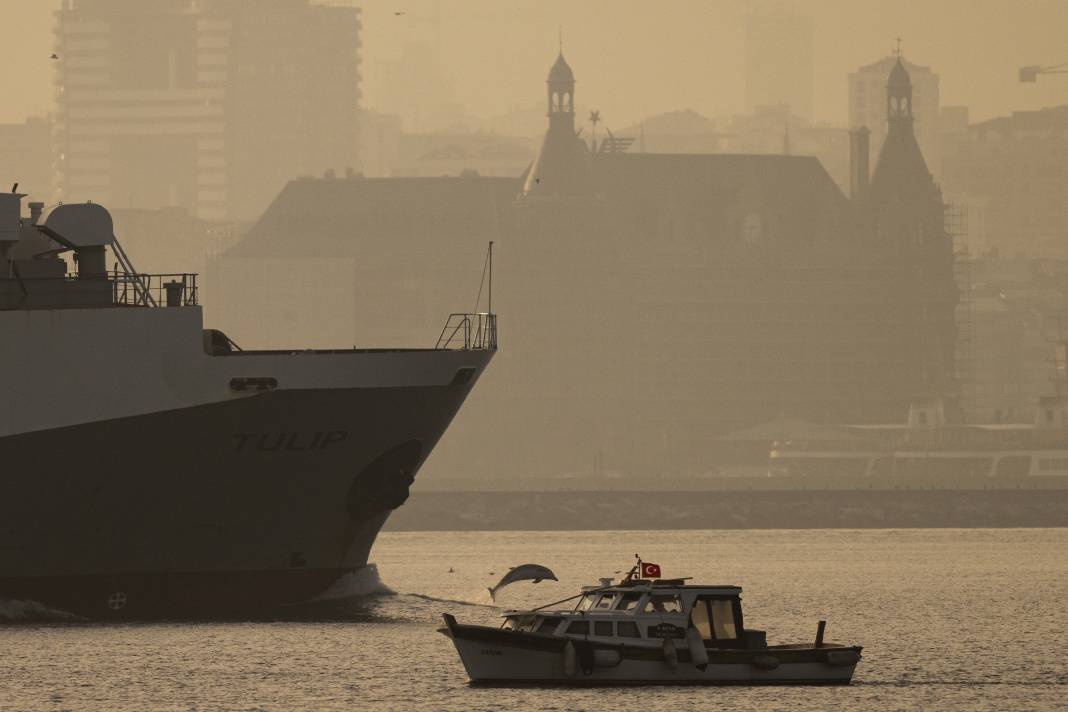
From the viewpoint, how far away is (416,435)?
79.8 metres

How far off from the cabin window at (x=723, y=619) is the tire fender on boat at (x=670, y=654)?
131cm

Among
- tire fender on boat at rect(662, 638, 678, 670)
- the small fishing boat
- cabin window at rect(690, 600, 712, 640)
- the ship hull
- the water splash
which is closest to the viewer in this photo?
tire fender on boat at rect(662, 638, 678, 670)

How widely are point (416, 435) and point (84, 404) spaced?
952 cm

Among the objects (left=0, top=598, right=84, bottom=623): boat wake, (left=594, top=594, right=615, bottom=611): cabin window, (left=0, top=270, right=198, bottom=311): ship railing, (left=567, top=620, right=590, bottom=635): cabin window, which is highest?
(left=0, top=270, right=198, bottom=311): ship railing

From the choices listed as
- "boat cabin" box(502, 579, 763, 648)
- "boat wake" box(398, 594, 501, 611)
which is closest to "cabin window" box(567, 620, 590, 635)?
"boat cabin" box(502, 579, 763, 648)

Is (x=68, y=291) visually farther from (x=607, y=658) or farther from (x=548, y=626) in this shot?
(x=607, y=658)

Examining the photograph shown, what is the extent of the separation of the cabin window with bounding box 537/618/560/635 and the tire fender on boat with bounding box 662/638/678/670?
2.48 m

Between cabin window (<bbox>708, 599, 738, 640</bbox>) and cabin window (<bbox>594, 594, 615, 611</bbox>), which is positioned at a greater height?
Answer: cabin window (<bbox>594, 594, 615, 611</bbox>)

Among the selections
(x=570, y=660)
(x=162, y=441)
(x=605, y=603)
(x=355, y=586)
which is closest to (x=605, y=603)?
(x=605, y=603)

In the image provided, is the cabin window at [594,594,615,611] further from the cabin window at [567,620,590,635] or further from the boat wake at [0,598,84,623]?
the boat wake at [0,598,84,623]

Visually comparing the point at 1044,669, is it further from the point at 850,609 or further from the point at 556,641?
the point at 850,609

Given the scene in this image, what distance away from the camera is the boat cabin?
65.6 metres

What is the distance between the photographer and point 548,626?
65.9 metres

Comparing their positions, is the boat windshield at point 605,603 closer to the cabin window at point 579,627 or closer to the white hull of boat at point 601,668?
the cabin window at point 579,627
